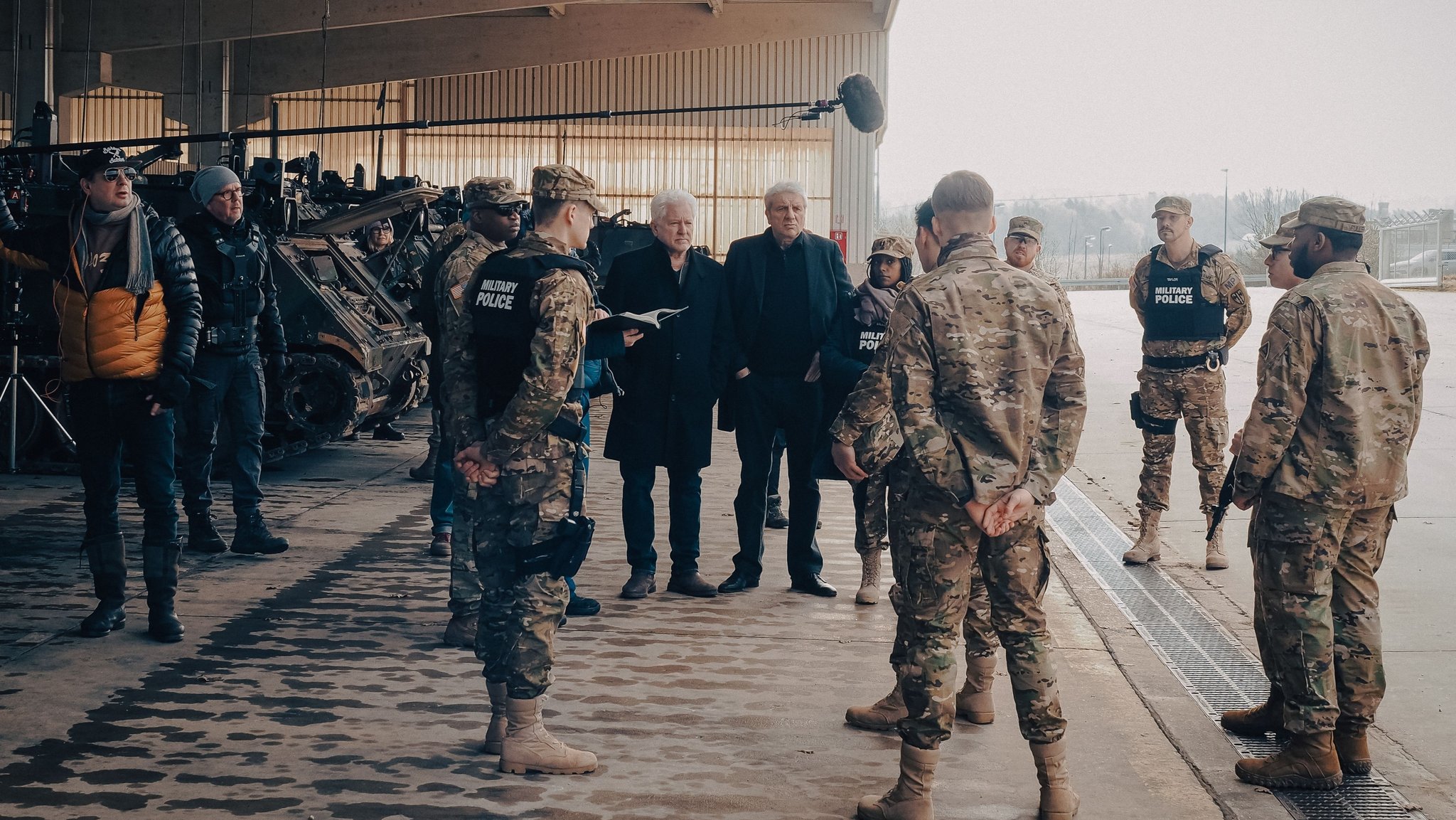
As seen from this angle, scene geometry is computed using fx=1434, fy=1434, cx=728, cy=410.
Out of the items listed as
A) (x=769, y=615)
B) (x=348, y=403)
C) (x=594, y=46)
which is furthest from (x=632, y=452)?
(x=594, y=46)

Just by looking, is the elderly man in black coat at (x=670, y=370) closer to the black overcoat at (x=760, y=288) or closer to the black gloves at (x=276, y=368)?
the black overcoat at (x=760, y=288)

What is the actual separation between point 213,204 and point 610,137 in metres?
20.3

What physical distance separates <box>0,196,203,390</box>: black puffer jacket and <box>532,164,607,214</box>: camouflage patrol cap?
6.57 ft

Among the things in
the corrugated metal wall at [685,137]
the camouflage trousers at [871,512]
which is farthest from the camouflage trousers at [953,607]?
the corrugated metal wall at [685,137]

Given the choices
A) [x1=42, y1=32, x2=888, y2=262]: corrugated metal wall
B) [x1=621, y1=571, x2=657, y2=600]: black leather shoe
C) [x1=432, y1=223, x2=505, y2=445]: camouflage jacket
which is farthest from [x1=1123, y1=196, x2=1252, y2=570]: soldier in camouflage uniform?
[x1=42, y1=32, x2=888, y2=262]: corrugated metal wall

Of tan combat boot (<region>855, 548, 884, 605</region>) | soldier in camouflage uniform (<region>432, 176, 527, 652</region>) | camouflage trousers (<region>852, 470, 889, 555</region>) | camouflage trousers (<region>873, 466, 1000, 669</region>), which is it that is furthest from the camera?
tan combat boot (<region>855, 548, 884, 605</region>)

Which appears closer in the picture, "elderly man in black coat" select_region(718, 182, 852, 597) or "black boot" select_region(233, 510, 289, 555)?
"elderly man in black coat" select_region(718, 182, 852, 597)

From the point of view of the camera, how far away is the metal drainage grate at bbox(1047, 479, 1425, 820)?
416cm

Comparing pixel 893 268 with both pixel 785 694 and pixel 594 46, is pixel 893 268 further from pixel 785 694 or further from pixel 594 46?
pixel 594 46

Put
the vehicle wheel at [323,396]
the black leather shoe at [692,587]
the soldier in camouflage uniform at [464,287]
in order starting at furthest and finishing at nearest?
the vehicle wheel at [323,396] < the black leather shoe at [692,587] < the soldier in camouflage uniform at [464,287]

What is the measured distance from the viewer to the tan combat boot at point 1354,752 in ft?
14.4

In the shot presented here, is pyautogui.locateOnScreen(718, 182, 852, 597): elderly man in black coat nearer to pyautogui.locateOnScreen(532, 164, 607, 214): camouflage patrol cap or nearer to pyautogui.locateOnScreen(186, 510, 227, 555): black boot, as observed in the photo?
pyautogui.locateOnScreen(532, 164, 607, 214): camouflage patrol cap

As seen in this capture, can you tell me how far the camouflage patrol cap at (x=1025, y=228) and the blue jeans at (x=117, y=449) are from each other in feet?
14.1

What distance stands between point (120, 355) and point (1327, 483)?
429cm
